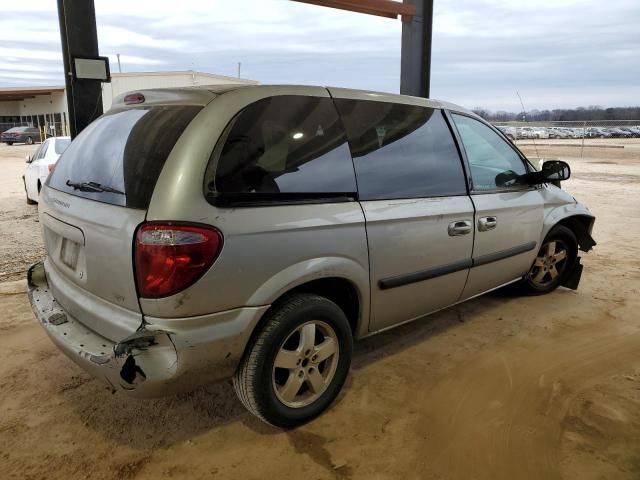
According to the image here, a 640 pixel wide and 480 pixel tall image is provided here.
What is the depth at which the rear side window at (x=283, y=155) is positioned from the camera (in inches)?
88.2

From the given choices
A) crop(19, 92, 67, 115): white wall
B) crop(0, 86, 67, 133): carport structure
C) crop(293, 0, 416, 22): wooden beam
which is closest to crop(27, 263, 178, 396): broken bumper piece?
crop(293, 0, 416, 22): wooden beam

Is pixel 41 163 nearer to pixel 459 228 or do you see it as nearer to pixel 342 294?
pixel 342 294

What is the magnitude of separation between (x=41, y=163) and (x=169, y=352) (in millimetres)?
8124

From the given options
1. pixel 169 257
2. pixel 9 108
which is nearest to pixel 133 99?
pixel 169 257

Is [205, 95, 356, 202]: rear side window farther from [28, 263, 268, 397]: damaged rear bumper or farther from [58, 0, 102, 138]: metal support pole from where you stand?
[58, 0, 102, 138]: metal support pole

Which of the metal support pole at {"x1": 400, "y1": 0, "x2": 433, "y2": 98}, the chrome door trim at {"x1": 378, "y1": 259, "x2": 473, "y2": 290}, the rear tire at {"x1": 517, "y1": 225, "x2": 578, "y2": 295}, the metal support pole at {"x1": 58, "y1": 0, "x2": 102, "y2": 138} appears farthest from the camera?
the metal support pole at {"x1": 400, "y1": 0, "x2": 433, "y2": 98}

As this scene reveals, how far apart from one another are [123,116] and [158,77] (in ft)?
108

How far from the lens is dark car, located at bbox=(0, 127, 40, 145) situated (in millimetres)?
35156

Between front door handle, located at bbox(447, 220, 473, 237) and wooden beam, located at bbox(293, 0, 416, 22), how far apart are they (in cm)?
476

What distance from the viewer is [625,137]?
45875mm

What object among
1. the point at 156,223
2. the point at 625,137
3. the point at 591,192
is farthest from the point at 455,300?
the point at 625,137

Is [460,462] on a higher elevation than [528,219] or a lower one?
lower

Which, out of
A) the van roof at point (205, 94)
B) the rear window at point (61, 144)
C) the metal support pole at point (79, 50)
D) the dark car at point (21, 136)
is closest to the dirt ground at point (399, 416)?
the van roof at point (205, 94)

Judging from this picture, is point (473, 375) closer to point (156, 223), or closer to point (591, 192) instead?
point (156, 223)
